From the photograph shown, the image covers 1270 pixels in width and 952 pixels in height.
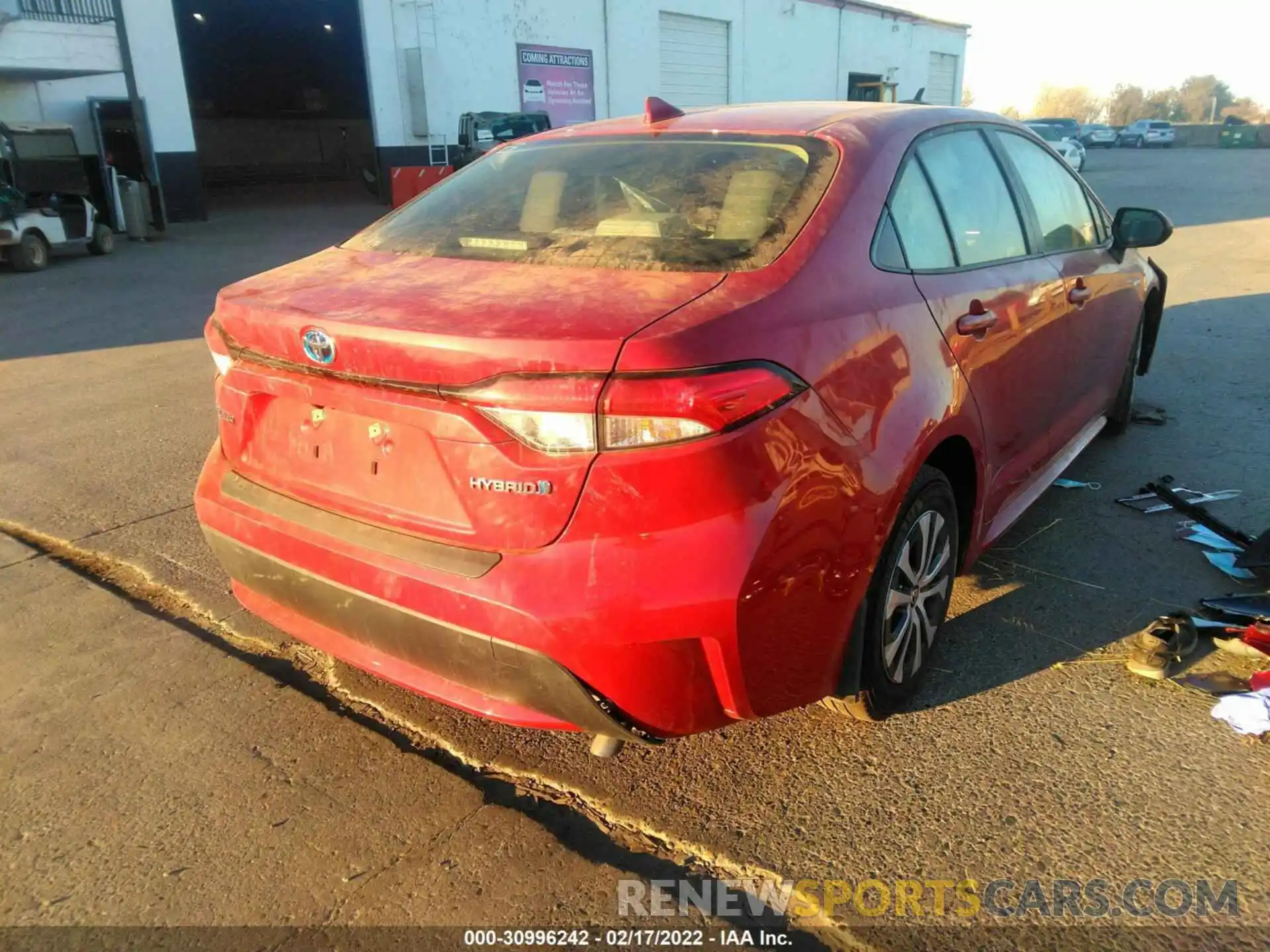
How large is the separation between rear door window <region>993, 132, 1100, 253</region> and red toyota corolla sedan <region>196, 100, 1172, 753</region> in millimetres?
626

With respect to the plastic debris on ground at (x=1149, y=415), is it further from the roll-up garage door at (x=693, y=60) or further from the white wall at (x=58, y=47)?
the roll-up garage door at (x=693, y=60)

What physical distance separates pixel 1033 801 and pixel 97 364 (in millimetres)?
7801

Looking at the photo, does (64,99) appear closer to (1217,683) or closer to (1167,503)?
(1167,503)

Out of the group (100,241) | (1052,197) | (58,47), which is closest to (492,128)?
(58,47)

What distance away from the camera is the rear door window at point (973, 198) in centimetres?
305

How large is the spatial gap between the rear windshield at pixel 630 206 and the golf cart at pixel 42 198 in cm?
1293

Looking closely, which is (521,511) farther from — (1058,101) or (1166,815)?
(1058,101)

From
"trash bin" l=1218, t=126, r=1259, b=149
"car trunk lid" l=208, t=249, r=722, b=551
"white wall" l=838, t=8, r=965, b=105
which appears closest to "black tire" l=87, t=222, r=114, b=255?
"car trunk lid" l=208, t=249, r=722, b=551

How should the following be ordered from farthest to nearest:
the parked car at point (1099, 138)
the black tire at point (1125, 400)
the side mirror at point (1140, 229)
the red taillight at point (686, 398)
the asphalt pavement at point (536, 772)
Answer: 1. the parked car at point (1099, 138)
2. the black tire at point (1125, 400)
3. the side mirror at point (1140, 229)
4. the asphalt pavement at point (536, 772)
5. the red taillight at point (686, 398)

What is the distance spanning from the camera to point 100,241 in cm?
1541

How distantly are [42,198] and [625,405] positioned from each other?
16.4 meters

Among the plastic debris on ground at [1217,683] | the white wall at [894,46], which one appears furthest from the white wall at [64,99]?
the white wall at [894,46]

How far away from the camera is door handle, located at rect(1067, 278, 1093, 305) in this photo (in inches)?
146

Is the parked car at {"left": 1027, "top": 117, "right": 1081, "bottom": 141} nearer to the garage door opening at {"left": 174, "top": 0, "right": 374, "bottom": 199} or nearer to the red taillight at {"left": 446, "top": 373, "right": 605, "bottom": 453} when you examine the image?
the garage door opening at {"left": 174, "top": 0, "right": 374, "bottom": 199}
